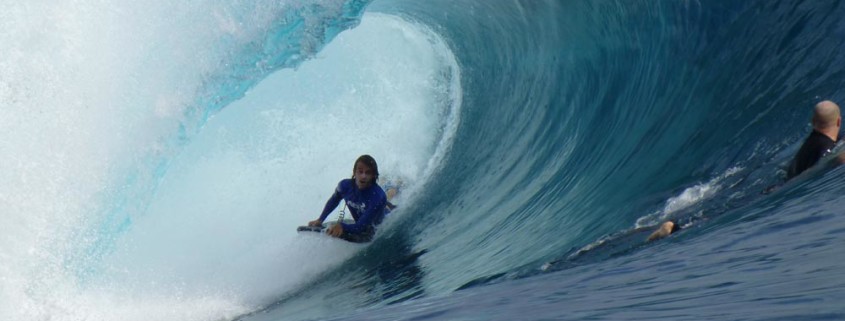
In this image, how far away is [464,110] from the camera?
43.6ft

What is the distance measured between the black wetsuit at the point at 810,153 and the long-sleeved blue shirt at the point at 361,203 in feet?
15.2

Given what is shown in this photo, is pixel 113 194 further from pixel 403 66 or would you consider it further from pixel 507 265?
pixel 403 66

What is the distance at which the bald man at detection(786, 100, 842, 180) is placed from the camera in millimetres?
5328

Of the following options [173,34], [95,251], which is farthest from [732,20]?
[95,251]

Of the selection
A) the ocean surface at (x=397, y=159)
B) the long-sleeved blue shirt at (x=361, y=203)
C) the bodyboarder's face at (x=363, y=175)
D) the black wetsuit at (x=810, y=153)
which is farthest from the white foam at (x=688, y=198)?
the long-sleeved blue shirt at (x=361, y=203)

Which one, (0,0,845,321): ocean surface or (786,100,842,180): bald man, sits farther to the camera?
(0,0,845,321): ocean surface

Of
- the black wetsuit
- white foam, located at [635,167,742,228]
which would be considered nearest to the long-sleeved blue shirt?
white foam, located at [635,167,742,228]

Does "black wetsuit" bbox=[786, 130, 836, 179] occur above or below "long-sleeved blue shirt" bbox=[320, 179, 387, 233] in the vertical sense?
below

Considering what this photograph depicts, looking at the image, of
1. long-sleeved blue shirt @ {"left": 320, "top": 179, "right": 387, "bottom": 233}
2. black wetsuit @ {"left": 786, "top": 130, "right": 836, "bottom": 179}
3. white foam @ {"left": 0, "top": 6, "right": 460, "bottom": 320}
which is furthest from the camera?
long-sleeved blue shirt @ {"left": 320, "top": 179, "right": 387, "bottom": 233}

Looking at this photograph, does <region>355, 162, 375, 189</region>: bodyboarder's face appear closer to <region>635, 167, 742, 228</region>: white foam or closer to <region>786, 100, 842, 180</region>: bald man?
<region>635, 167, 742, 228</region>: white foam

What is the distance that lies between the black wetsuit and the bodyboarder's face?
4427 millimetres

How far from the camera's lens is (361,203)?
30.9ft

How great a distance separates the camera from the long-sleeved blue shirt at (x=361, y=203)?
9.30 meters

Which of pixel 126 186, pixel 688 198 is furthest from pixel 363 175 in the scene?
pixel 688 198
